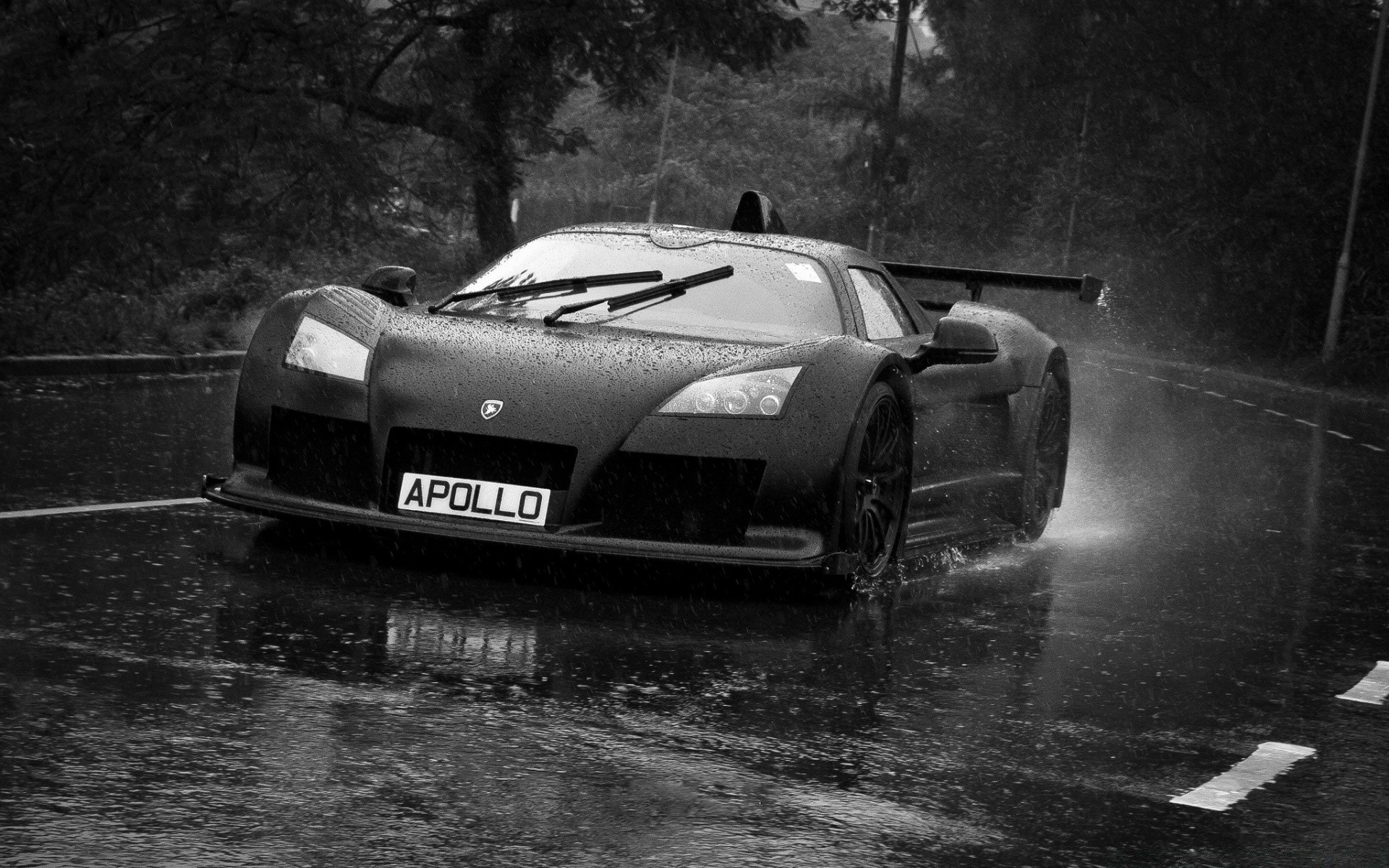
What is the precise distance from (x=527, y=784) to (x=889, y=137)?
167 ft

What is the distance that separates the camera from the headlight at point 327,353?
6.78 metres

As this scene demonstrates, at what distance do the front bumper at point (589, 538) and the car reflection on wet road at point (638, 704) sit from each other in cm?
22

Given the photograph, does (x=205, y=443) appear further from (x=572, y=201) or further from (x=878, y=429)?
(x=572, y=201)

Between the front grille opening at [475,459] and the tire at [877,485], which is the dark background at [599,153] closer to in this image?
the front grille opening at [475,459]

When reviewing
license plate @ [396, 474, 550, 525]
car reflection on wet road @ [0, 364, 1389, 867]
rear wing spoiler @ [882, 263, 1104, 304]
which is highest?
rear wing spoiler @ [882, 263, 1104, 304]

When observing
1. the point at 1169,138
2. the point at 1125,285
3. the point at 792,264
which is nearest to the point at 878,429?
the point at 792,264

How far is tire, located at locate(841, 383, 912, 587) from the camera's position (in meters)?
6.71

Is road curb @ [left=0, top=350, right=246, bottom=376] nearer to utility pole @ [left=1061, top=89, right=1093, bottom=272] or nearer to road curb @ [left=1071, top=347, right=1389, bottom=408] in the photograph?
road curb @ [left=1071, top=347, right=1389, bottom=408]

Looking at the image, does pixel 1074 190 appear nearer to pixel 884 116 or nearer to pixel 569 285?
pixel 884 116

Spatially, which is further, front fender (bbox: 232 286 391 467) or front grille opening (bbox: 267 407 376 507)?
front fender (bbox: 232 286 391 467)

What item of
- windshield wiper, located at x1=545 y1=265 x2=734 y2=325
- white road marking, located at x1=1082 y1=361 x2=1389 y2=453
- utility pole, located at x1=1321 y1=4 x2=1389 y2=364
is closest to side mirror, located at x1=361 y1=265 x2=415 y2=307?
windshield wiper, located at x1=545 y1=265 x2=734 y2=325

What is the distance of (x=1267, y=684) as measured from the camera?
6.17 metres

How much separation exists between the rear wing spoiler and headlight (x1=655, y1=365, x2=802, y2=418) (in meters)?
2.63

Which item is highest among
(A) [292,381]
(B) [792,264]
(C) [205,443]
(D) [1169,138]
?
(D) [1169,138]
